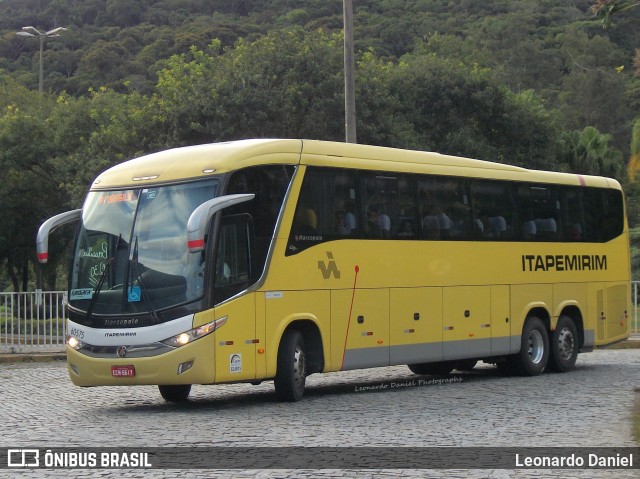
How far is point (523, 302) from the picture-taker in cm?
2212

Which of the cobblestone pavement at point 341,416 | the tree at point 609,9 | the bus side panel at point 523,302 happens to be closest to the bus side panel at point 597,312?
the bus side panel at point 523,302

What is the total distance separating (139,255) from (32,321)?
12.8m

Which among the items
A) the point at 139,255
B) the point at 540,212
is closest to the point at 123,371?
the point at 139,255

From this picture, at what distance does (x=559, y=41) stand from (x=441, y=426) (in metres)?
92.3

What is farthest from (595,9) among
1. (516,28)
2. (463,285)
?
(516,28)

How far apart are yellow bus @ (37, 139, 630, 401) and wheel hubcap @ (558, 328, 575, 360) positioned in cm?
38

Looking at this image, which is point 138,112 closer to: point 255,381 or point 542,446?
point 255,381

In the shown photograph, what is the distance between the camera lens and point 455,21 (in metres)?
114

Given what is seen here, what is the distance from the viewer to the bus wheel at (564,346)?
75.2ft

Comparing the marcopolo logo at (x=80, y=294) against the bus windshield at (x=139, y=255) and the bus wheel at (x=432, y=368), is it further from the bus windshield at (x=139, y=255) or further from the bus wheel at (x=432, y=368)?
the bus wheel at (x=432, y=368)

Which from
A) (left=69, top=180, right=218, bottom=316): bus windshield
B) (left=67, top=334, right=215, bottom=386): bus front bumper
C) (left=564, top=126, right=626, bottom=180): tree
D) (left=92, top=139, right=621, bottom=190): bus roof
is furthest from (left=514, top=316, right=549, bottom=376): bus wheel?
(left=564, top=126, right=626, bottom=180): tree

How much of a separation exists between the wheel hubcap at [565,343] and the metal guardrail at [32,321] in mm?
11612

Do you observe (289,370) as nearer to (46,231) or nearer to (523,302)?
(46,231)

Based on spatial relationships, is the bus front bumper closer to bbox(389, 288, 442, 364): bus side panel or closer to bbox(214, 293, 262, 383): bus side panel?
bbox(214, 293, 262, 383): bus side panel
